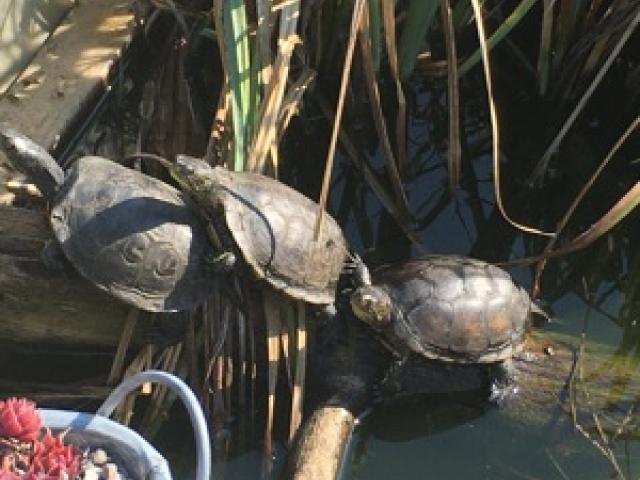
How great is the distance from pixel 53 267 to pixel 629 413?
143 cm

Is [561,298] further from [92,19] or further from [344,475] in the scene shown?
[92,19]

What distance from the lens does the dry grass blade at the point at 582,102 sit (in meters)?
2.73

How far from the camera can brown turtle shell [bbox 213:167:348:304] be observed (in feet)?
7.66

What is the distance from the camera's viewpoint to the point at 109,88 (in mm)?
3082

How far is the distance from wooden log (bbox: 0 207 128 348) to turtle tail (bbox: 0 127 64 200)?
0.07m

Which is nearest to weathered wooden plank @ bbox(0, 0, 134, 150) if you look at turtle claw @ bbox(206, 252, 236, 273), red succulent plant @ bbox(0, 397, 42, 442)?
turtle claw @ bbox(206, 252, 236, 273)

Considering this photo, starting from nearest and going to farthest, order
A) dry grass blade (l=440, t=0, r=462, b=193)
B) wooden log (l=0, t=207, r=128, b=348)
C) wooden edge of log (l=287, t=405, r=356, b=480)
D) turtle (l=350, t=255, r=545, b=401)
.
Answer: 1. wooden edge of log (l=287, t=405, r=356, b=480)
2. wooden log (l=0, t=207, r=128, b=348)
3. turtle (l=350, t=255, r=545, b=401)
4. dry grass blade (l=440, t=0, r=462, b=193)

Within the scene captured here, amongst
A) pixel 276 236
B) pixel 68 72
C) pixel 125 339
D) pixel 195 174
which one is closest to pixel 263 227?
pixel 276 236

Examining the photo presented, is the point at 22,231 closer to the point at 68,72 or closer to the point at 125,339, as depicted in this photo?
the point at 125,339

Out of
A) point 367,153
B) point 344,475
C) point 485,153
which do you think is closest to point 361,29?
point 367,153

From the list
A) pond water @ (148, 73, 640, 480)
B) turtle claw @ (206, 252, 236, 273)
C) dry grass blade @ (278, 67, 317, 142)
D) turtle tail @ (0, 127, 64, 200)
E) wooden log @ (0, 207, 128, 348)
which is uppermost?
dry grass blade @ (278, 67, 317, 142)

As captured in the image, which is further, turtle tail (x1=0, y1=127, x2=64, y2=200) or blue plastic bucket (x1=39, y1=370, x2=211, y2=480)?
turtle tail (x1=0, y1=127, x2=64, y2=200)

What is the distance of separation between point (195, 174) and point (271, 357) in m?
0.46

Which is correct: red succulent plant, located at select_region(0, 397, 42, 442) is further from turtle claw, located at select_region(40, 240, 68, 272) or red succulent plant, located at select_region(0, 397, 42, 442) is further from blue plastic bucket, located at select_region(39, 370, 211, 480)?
turtle claw, located at select_region(40, 240, 68, 272)
